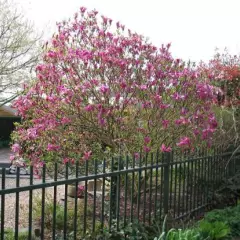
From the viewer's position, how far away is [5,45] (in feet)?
82.0

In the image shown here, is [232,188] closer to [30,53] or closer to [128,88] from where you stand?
[128,88]

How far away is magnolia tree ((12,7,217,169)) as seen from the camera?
7270mm

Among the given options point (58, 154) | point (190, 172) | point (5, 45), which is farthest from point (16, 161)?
point (5, 45)

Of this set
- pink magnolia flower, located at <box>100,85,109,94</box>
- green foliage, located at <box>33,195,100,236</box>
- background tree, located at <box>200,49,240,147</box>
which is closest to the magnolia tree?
pink magnolia flower, located at <box>100,85,109,94</box>

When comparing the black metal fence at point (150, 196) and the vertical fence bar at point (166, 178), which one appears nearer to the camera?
the black metal fence at point (150, 196)

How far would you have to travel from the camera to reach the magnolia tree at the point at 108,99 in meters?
7.27

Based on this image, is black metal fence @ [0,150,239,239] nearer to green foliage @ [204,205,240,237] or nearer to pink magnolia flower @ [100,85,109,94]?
green foliage @ [204,205,240,237]

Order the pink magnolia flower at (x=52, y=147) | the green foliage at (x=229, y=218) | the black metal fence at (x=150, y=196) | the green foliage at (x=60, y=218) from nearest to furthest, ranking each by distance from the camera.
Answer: the black metal fence at (x=150, y=196) → the green foliage at (x=229, y=218) → the green foliage at (x=60, y=218) → the pink magnolia flower at (x=52, y=147)

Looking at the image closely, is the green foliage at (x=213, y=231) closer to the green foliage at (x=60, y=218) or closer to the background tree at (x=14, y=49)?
the green foliage at (x=60, y=218)

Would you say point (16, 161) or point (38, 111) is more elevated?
point (38, 111)

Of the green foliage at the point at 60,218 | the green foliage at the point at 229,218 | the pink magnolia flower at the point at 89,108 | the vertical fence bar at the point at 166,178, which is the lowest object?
the green foliage at the point at 60,218

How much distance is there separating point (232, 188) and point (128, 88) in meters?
2.58

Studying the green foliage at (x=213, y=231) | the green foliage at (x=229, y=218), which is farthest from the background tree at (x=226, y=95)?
the green foliage at (x=213, y=231)

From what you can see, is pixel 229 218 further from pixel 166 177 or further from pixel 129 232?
pixel 129 232
